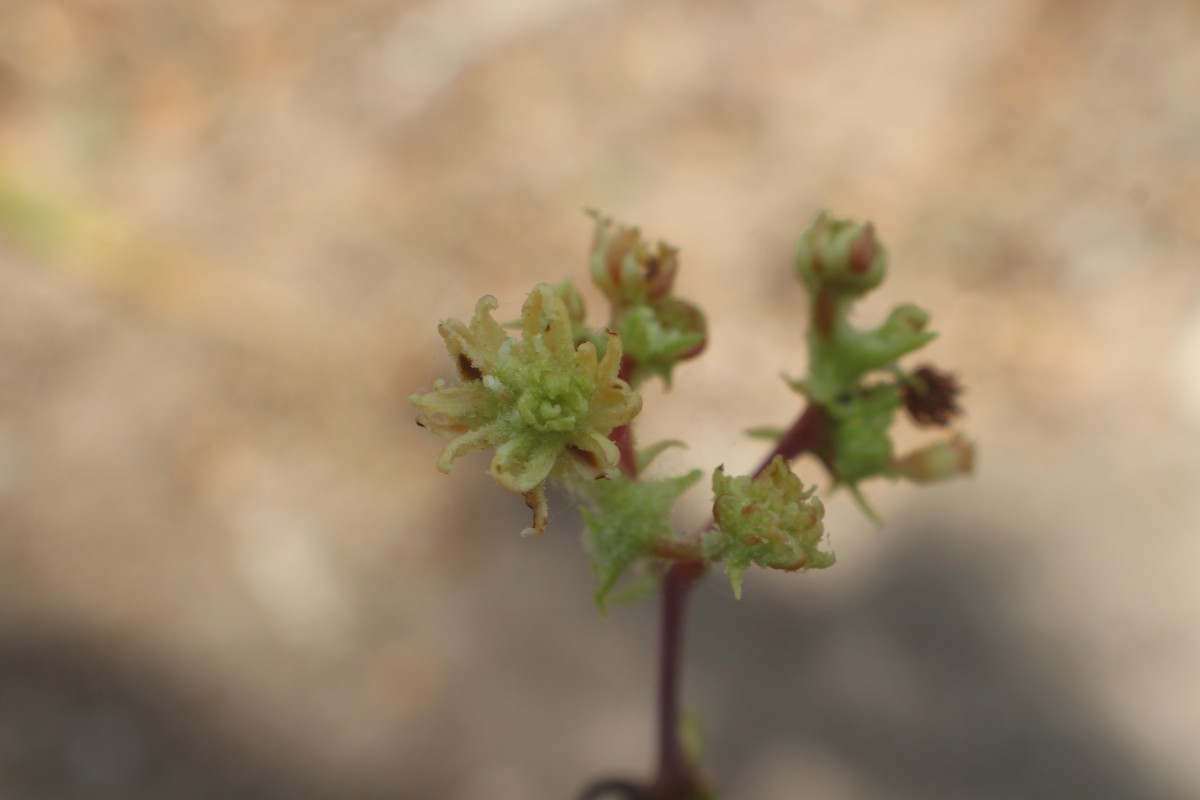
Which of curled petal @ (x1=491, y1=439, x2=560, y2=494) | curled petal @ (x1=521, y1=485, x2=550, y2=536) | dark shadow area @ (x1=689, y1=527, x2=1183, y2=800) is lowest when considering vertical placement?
curled petal @ (x1=521, y1=485, x2=550, y2=536)

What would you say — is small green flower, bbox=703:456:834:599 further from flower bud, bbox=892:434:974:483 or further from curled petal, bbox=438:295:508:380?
flower bud, bbox=892:434:974:483

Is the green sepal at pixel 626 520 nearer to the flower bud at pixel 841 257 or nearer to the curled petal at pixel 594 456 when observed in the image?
the curled petal at pixel 594 456

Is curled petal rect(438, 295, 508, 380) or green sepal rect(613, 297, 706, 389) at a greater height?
green sepal rect(613, 297, 706, 389)

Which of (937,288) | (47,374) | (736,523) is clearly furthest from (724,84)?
(736,523)

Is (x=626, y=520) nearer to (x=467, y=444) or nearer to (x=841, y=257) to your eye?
(x=467, y=444)

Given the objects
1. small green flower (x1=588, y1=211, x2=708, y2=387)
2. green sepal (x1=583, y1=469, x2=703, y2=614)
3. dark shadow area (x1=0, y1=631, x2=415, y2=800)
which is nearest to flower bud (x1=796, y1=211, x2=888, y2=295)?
small green flower (x1=588, y1=211, x2=708, y2=387)

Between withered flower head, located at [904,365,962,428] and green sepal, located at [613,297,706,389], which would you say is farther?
withered flower head, located at [904,365,962,428]

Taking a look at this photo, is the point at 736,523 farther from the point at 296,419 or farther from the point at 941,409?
the point at 296,419

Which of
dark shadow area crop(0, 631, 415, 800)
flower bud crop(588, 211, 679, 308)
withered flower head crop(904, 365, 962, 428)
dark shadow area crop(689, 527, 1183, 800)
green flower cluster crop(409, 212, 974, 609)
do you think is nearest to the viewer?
green flower cluster crop(409, 212, 974, 609)
